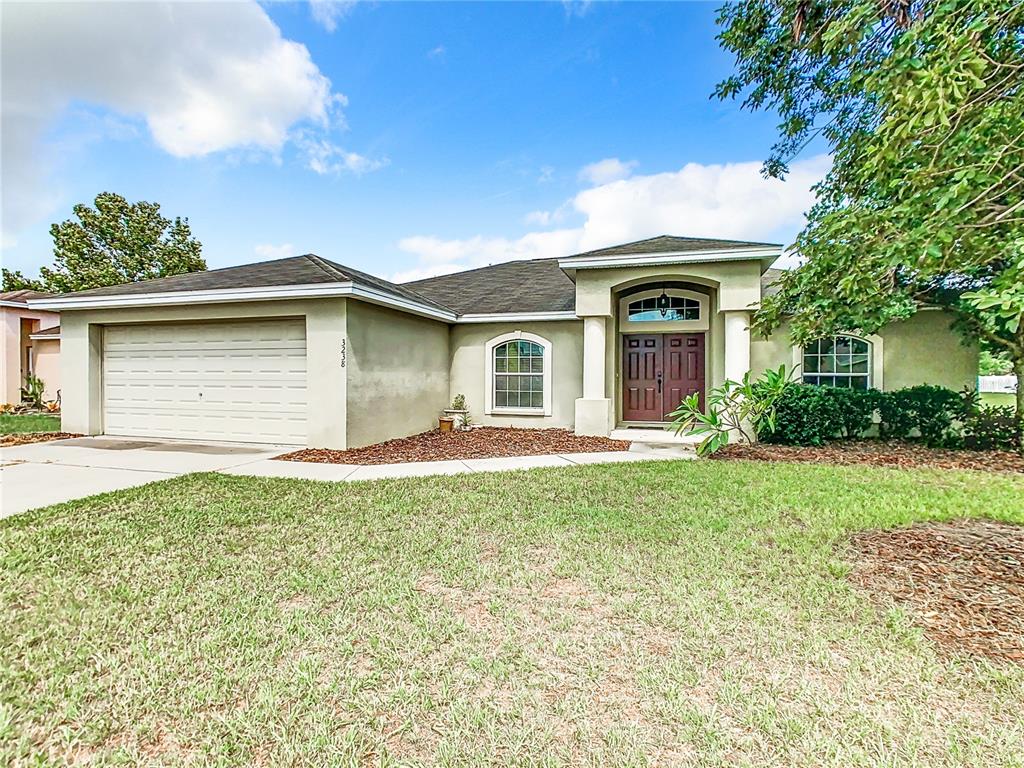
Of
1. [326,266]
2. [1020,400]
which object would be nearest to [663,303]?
[1020,400]

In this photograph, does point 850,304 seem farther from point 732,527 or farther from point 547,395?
point 547,395

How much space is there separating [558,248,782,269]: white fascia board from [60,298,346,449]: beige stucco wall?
505 cm

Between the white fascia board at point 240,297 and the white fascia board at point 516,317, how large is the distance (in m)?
1.41

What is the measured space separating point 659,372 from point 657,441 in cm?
255

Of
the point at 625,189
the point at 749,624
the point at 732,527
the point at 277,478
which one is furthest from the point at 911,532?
the point at 625,189

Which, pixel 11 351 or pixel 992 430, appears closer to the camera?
pixel 992 430

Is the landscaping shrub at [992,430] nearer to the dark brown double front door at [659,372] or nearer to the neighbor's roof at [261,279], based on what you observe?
the dark brown double front door at [659,372]

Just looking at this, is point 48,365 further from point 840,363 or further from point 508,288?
point 840,363

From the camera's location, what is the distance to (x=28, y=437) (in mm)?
10250

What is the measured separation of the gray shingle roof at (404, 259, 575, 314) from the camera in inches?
500

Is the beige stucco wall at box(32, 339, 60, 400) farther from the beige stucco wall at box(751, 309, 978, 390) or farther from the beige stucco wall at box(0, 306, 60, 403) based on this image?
the beige stucco wall at box(751, 309, 978, 390)

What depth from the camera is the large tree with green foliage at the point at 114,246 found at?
26.2 metres

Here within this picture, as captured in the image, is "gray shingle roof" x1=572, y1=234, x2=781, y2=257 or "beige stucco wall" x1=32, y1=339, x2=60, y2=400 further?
"beige stucco wall" x1=32, y1=339, x2=60, y2=400

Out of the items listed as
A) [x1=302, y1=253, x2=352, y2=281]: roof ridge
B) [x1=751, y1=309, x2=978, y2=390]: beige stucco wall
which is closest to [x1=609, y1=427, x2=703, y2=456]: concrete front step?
[x1=751, y1=309, x2=978, y2=390]: beige stucco wall
